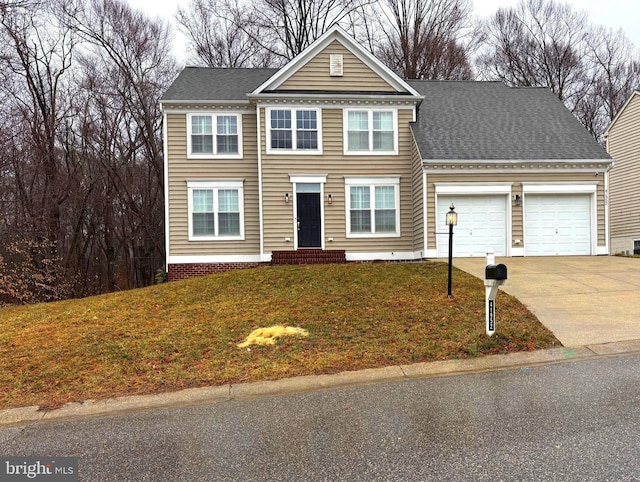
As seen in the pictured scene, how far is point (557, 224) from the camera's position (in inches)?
570

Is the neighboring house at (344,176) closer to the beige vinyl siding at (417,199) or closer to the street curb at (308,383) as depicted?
the beige vinyl siding at (417,199)

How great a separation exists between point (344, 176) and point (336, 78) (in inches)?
128

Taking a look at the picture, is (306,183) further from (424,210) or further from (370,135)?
(424,210)

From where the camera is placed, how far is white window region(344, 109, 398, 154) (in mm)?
15062

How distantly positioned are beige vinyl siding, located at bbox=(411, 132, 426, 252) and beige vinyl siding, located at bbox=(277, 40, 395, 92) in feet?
7.96

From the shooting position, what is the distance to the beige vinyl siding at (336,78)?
14.9 m

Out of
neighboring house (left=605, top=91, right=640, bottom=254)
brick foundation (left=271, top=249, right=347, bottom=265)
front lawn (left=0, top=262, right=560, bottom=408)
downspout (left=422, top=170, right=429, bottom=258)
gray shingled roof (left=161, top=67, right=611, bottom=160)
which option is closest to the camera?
front lawn (left=0, top=262, right=560, bottom=408)

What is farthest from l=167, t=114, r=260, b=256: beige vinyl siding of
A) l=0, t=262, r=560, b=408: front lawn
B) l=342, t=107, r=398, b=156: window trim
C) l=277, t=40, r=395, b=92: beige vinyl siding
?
l=0, t=262, r=560, b=408: front lawn

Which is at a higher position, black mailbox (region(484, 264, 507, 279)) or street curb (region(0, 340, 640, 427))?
black mailbox (region(484, 264, 507, 279))

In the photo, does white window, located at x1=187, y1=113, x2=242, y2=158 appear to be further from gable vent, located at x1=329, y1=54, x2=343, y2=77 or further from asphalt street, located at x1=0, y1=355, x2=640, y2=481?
asphalt street, located at x1=0, y1=355, x2=640, y2=481

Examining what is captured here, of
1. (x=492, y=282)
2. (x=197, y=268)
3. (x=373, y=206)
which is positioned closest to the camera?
(x=492, y=282)

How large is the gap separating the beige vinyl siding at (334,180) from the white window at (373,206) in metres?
0.18

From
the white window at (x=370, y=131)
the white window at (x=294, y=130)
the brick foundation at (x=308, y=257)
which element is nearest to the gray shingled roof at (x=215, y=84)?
the white window at (x=294, y=130)

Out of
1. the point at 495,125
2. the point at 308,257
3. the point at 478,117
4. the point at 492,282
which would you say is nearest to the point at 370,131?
the point at 478,117
